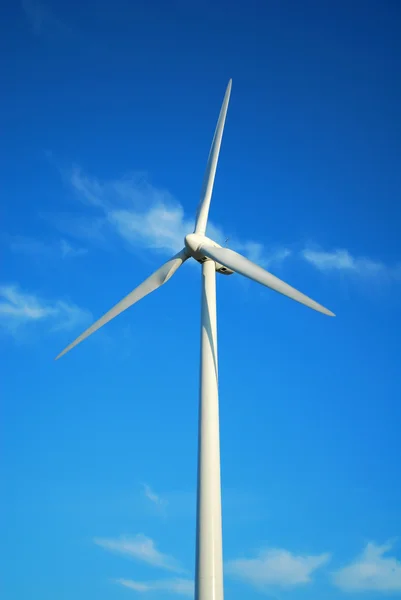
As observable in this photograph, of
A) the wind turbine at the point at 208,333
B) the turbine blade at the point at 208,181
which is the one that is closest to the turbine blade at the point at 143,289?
the wind turbine at the point at 208,333

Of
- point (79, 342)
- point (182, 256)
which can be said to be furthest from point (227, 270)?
point (79, 342)

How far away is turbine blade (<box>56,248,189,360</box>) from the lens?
99.3ft

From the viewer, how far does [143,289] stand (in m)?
30.7

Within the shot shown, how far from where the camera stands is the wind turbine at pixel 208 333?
22.6 metres

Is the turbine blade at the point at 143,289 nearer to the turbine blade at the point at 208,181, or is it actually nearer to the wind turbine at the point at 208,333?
the wind turbine at the point at 208,333

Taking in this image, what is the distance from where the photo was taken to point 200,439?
81.1 feet

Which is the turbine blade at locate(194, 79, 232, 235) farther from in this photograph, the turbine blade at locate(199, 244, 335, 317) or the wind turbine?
the turbine blade at locate(199, 244, 335, 317)

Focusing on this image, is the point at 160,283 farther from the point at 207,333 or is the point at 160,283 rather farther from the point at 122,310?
the point at 207,333

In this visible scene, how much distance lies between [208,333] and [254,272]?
3573 millimetres

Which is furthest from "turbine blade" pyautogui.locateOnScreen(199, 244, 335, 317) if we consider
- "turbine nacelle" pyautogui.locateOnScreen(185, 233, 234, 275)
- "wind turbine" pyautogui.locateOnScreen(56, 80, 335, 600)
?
"turbine nacelle" pyautogui.locateOnScreen(185, 233, 234, 275)

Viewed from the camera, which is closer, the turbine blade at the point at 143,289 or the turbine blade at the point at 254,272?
the turbine blade at the point at 254,272

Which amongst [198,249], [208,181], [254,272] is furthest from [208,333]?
[208,181]

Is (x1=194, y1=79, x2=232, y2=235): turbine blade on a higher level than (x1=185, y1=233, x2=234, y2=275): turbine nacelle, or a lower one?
higher

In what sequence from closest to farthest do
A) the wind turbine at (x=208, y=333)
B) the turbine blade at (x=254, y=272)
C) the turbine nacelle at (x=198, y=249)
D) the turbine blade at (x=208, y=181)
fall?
the wind turbine at (x=208, y=333), the turbine blade at (x=254, y=272), the turbine nacelle at (x=198, y=249), the turbine blade at (x=208, y=181)
